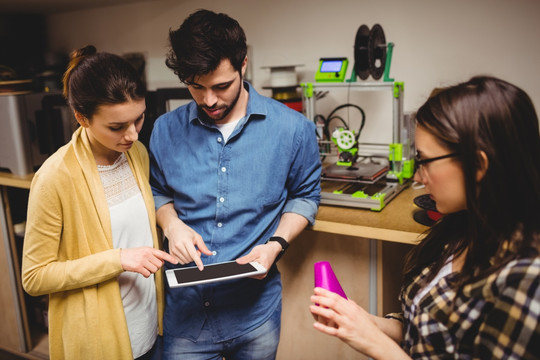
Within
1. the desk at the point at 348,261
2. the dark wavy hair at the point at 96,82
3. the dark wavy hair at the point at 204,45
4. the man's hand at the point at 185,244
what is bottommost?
the desk at the point at 348,261

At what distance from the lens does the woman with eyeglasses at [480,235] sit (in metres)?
0.77

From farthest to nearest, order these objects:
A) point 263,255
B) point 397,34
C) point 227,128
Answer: point 397,34
point 227,128
point 263,255

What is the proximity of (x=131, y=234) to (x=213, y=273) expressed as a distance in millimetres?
287

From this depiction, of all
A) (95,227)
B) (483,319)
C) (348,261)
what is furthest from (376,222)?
(95,227)

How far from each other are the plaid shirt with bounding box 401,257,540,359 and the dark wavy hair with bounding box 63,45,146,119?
0.88 meters

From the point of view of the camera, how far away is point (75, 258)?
126 cm

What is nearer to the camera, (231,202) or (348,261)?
(231,202)

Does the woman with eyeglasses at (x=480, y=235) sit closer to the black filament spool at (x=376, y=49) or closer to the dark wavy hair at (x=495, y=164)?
the dark wavy hair at (x=495, y=164)

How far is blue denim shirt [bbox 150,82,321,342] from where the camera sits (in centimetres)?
136

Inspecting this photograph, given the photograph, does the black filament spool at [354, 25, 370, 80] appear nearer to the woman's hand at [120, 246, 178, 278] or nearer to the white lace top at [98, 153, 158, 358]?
the white lace top at [98, 153, 158, 358]

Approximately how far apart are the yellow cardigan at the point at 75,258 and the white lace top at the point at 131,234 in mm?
43

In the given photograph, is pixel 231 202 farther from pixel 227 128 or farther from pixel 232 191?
pixel 227 128

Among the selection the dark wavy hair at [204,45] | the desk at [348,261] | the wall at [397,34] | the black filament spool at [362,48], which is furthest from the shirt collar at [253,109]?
the wall at [397,34]

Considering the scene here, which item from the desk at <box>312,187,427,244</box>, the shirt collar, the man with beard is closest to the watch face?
the man with beard
